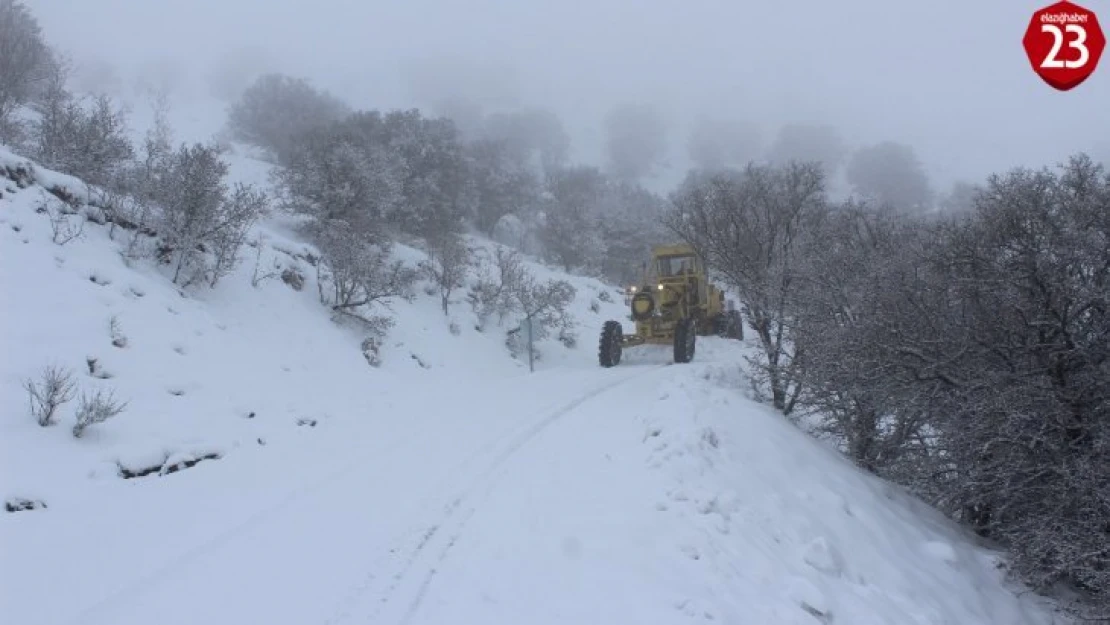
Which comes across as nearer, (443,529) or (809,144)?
(443,529)

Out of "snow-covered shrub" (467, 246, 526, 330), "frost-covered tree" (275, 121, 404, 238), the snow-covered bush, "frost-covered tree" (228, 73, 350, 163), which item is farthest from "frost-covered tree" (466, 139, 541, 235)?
"frost-covered tree" (275, 121, 404, 238)

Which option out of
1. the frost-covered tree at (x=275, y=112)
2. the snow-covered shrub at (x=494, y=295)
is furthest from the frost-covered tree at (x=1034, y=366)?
the frost-covered tree at (x=275, y=112)

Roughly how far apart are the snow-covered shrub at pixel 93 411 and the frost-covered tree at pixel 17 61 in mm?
10759

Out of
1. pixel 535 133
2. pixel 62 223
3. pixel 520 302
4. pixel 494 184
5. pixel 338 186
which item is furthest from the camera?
pixel 535 133

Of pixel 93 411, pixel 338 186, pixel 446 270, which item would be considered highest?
pixel 338 186

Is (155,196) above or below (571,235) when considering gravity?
below

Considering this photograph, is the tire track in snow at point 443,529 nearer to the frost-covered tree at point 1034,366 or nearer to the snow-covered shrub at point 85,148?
the frost-covered tree at point 1034,366

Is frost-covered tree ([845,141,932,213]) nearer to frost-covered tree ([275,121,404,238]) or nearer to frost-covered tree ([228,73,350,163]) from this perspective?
frost-covered tree ([228,73,350,163])

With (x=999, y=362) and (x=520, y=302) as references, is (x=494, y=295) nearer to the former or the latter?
(x=520, y=302)

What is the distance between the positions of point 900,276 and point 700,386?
3.76 metres

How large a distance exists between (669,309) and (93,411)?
13.8 metres

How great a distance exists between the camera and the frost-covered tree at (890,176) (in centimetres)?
5859

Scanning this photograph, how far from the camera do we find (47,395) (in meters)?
6.30

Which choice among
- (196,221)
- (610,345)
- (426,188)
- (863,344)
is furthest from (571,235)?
(863,344)
